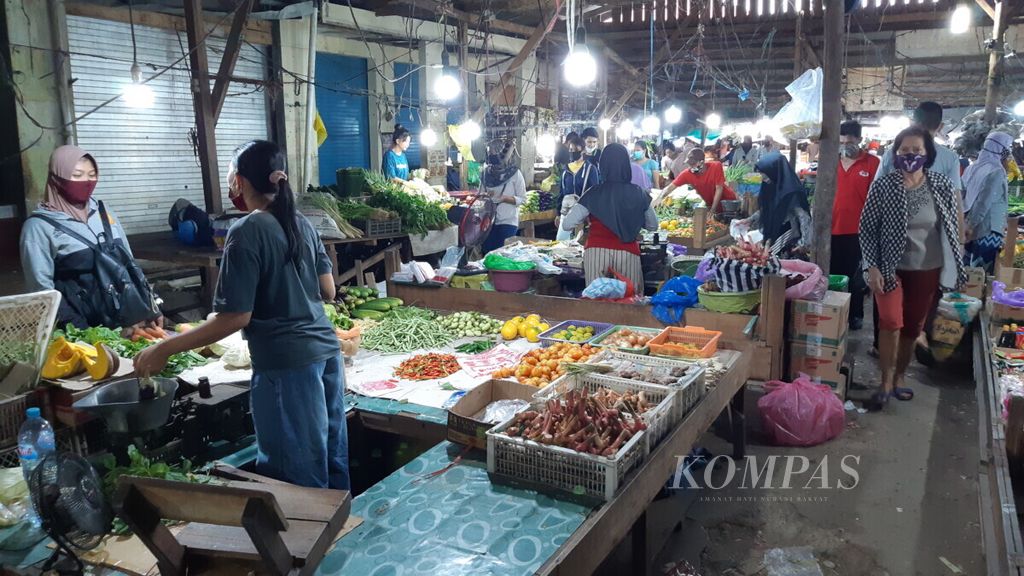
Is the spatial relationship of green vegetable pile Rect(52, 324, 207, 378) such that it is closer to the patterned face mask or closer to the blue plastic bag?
the blue plastic bag

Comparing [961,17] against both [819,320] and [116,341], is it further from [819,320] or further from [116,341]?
[116,341]

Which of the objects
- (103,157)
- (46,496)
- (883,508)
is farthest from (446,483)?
(103,157)

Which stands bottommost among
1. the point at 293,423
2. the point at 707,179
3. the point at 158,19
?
the point at 293,423

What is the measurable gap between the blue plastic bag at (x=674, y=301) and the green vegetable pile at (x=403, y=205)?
14.3ft

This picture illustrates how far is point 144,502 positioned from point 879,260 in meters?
5.16

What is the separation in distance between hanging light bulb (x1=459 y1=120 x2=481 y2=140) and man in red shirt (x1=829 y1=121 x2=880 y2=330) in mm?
5722

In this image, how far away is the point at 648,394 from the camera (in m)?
3.79

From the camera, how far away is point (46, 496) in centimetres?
254

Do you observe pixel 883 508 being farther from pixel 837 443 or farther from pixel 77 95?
pixel 77 95

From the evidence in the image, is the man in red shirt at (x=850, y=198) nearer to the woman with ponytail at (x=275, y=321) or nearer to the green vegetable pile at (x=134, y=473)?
the woman with ponytail at (x=275, y=321)

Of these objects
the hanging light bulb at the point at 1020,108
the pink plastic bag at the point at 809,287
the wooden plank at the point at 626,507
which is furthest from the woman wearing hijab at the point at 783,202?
the hanging light bulb at the point at 1020,108

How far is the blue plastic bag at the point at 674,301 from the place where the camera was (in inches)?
224

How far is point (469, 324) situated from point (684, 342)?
1.81 m

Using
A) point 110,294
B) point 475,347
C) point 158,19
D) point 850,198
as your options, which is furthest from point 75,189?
point 850,198
